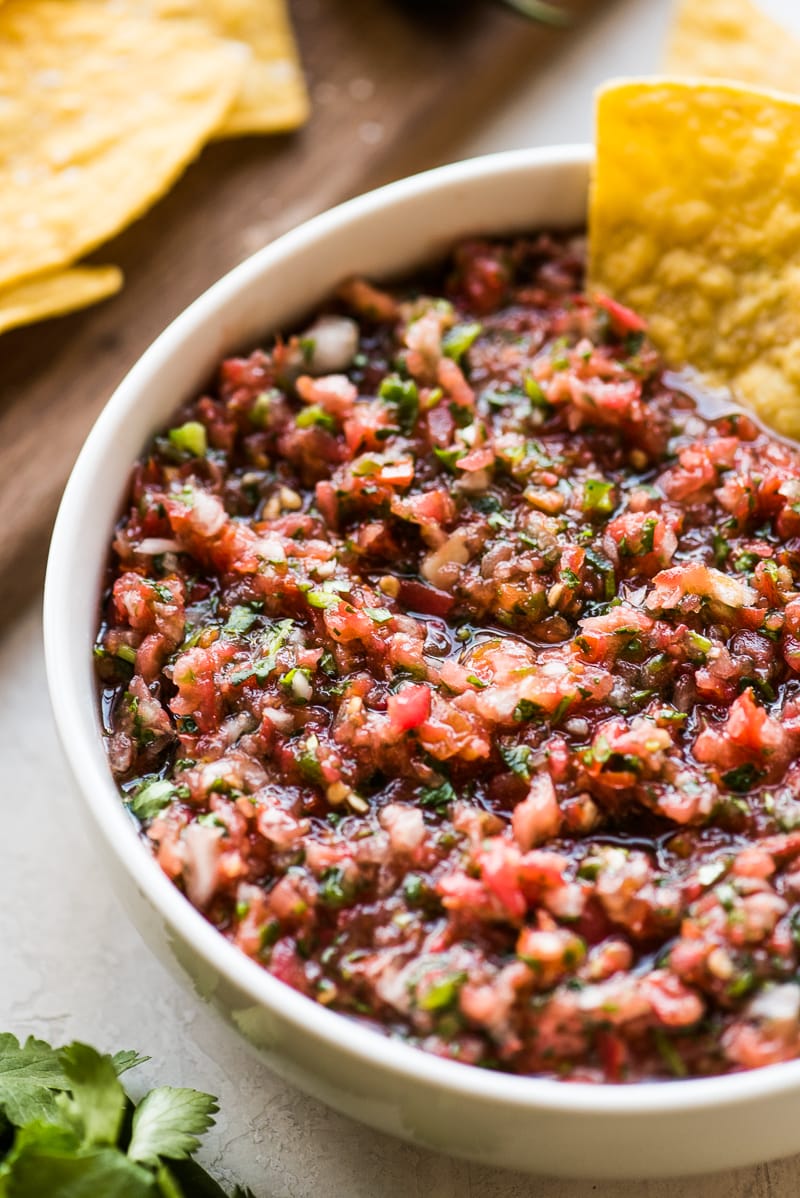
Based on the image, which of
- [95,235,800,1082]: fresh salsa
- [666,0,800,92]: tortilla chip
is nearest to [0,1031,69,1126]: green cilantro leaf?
[95,235,800,1082]: fresh salsa

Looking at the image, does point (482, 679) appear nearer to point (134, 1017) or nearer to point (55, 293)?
point (134, 1017)

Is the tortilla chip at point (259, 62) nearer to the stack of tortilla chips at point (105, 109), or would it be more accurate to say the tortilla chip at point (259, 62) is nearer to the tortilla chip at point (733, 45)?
the stack of tortilla chips at point (105, 109)

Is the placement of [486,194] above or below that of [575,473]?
above

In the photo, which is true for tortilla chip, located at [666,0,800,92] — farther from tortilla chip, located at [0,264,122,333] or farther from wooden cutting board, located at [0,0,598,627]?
tortilla chip, located at [0,264,122,333]

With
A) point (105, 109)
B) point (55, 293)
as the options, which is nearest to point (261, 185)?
point (105, 109)

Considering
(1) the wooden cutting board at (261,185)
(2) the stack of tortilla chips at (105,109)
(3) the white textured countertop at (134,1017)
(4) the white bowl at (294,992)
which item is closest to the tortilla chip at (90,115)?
(2) the stack of tortilla chips at (105,109)

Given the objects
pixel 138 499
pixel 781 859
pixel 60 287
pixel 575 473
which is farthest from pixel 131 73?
pixel 781 859

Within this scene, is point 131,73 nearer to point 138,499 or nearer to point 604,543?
point 138,499
